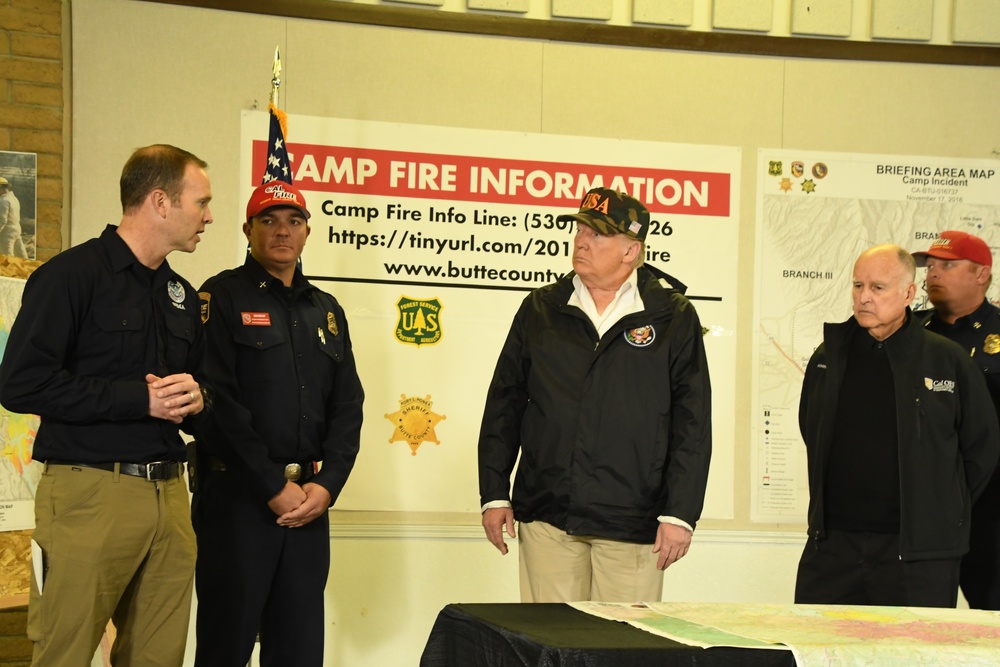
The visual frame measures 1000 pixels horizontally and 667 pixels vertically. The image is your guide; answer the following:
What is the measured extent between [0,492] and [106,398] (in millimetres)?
1341

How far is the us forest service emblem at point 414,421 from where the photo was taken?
4.59m

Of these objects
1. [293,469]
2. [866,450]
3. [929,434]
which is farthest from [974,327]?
[293,469]

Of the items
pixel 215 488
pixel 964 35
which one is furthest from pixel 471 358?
pixel 964 35

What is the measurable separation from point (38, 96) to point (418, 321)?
5.93 feet

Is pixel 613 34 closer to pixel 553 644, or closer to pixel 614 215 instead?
pixel 614 215

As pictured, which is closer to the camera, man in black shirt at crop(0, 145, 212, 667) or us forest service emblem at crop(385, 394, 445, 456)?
man in black shirt at crop(0, 145, 212, 667)

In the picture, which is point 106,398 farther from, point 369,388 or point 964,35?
point 964,35

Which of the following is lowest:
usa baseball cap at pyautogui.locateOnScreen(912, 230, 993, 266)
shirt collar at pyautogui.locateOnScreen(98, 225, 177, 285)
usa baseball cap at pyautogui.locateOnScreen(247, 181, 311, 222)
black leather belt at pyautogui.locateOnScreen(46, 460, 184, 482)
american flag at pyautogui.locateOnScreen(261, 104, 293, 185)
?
black leather belt at pyautogui.locateOnScreen(46, 460, 184, 482)

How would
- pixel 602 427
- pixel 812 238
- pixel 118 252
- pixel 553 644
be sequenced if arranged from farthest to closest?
pixel 812 238 → pixel 602 427 → pixel 118 252 → pixel 553 644

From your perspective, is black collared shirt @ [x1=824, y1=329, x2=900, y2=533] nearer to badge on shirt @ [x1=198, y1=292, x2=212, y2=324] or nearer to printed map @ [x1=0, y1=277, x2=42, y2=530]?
badge on shirt @ [x1=198, y1=292, x2=212, y2=324]

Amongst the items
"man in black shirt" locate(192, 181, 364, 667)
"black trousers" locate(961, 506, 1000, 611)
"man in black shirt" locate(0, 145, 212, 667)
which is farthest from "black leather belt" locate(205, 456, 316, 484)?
"black trousers" locate(961, 506, 1000, 611)

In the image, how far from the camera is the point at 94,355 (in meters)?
2.65

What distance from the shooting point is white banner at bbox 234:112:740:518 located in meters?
4.57

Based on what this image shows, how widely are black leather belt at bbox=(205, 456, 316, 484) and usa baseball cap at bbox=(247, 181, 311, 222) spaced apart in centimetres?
82
